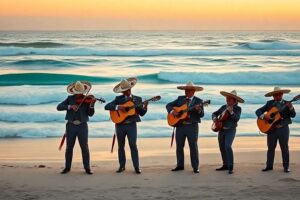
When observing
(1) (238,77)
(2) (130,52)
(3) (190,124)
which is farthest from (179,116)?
(2) (130,52)

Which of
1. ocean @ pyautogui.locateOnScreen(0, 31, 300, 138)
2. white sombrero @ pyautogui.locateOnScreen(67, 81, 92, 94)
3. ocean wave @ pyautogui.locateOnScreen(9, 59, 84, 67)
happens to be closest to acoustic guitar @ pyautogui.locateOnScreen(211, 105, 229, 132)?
white sombrero @ pyautogui.locateOnScreen(67, 81, 92, 94)

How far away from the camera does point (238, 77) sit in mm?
30438

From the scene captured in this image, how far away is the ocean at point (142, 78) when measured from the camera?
16.6m

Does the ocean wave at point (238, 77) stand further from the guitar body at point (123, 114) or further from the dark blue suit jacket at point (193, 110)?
the guitar body at point (123, 114)

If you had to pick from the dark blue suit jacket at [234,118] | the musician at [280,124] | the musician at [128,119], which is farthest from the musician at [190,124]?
the musician at [280,124]

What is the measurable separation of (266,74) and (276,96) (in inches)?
808

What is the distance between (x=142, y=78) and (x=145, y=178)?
21.8 metres

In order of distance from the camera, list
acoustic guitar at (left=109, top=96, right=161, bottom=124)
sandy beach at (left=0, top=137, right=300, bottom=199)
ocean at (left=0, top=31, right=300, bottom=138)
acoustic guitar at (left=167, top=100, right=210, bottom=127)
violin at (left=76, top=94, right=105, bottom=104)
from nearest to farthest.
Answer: sandy beach at (left=0, top=137, right=300, bottom=199) < violin at (left=76, top=94, right=105, bottom=104) < acoustic guitar at (left=109, top=96, right=161, bottom=124) < acoustic guitar at (left=167, top=100, right=210, bottom=127) < ocean at (left=0, top=31, right=300, bottom=138)

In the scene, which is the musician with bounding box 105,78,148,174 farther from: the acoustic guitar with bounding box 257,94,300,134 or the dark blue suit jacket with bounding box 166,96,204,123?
the acoustic guitar with bounding box 257,94,300,134

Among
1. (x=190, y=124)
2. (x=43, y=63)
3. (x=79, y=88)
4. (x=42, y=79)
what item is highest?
(x=43, y=63)

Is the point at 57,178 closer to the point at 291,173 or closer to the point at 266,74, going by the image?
the point at 291,173

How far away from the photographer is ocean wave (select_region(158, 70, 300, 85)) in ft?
96.8

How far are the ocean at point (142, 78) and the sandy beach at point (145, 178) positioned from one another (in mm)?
2325

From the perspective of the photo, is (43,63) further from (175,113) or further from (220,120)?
(220,120)
